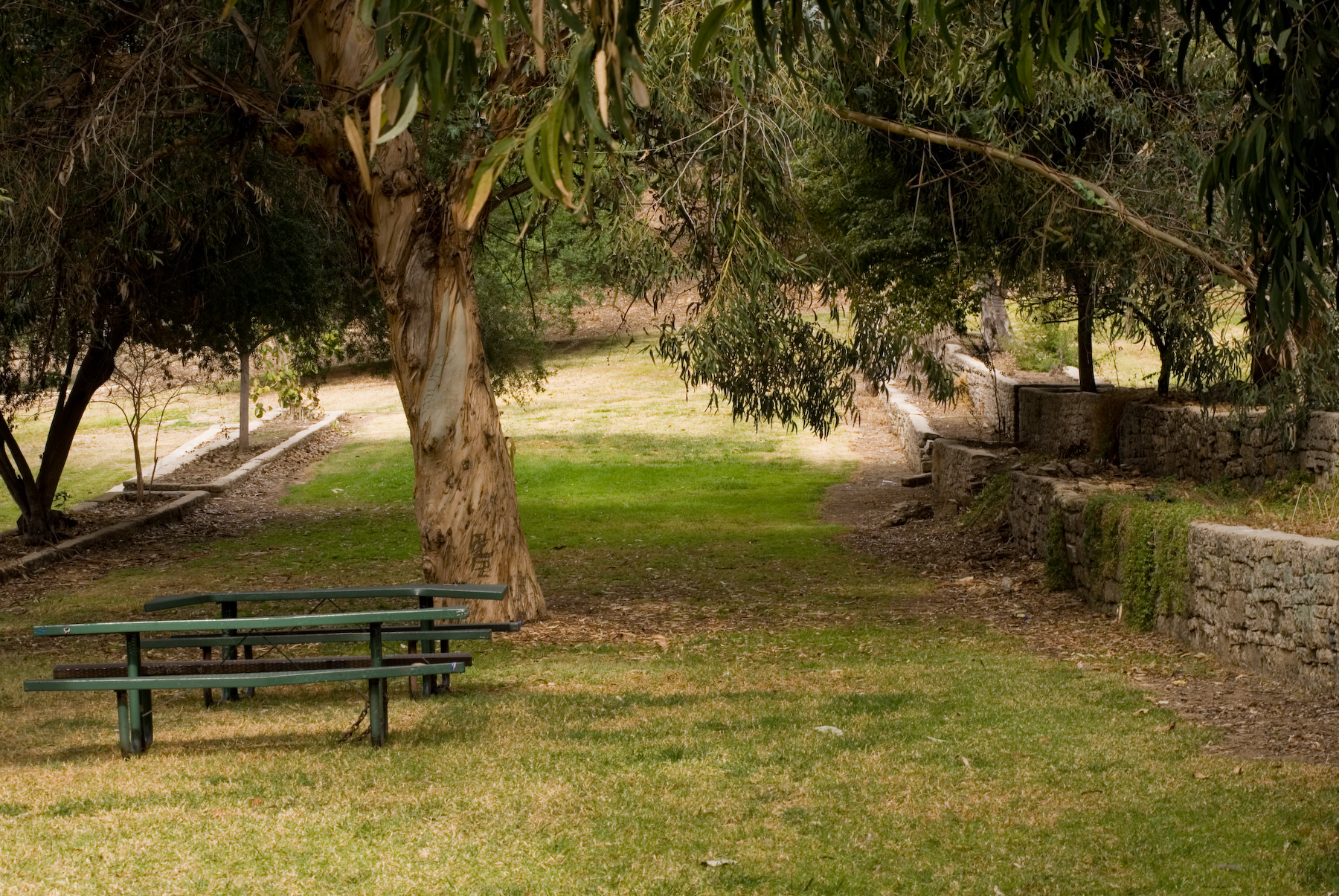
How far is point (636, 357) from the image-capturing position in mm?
38969

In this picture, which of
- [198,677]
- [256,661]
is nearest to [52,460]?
[256,661]

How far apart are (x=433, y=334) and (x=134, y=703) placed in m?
4.82

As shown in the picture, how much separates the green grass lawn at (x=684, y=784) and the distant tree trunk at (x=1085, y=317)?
5554mm

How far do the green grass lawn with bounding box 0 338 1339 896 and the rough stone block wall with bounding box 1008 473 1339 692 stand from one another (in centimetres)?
95

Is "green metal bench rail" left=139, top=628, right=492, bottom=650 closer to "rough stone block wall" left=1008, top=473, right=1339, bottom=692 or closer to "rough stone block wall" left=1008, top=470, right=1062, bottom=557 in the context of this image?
"rough stone block wall" left=1008, top=473, right=1339, bottom=692

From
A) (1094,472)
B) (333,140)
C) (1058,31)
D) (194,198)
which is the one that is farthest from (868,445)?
(1058,31)

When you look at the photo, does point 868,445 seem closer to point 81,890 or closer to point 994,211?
point 994,211

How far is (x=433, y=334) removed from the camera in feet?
36.0

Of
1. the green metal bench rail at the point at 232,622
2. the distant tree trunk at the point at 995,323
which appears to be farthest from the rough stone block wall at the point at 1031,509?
the distant tree trunk at the point at 995,323

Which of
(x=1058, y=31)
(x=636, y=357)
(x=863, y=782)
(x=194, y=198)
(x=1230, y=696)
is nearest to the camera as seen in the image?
(x=1058, y=31)

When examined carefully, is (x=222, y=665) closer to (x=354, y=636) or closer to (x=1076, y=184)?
(x=354, y=636)

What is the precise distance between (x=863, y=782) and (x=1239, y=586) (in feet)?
12.7

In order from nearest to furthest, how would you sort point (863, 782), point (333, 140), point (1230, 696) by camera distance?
point (863, 782) < point (1230, 696) < point (333, 140)

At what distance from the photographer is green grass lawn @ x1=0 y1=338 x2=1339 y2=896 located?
492 cm
